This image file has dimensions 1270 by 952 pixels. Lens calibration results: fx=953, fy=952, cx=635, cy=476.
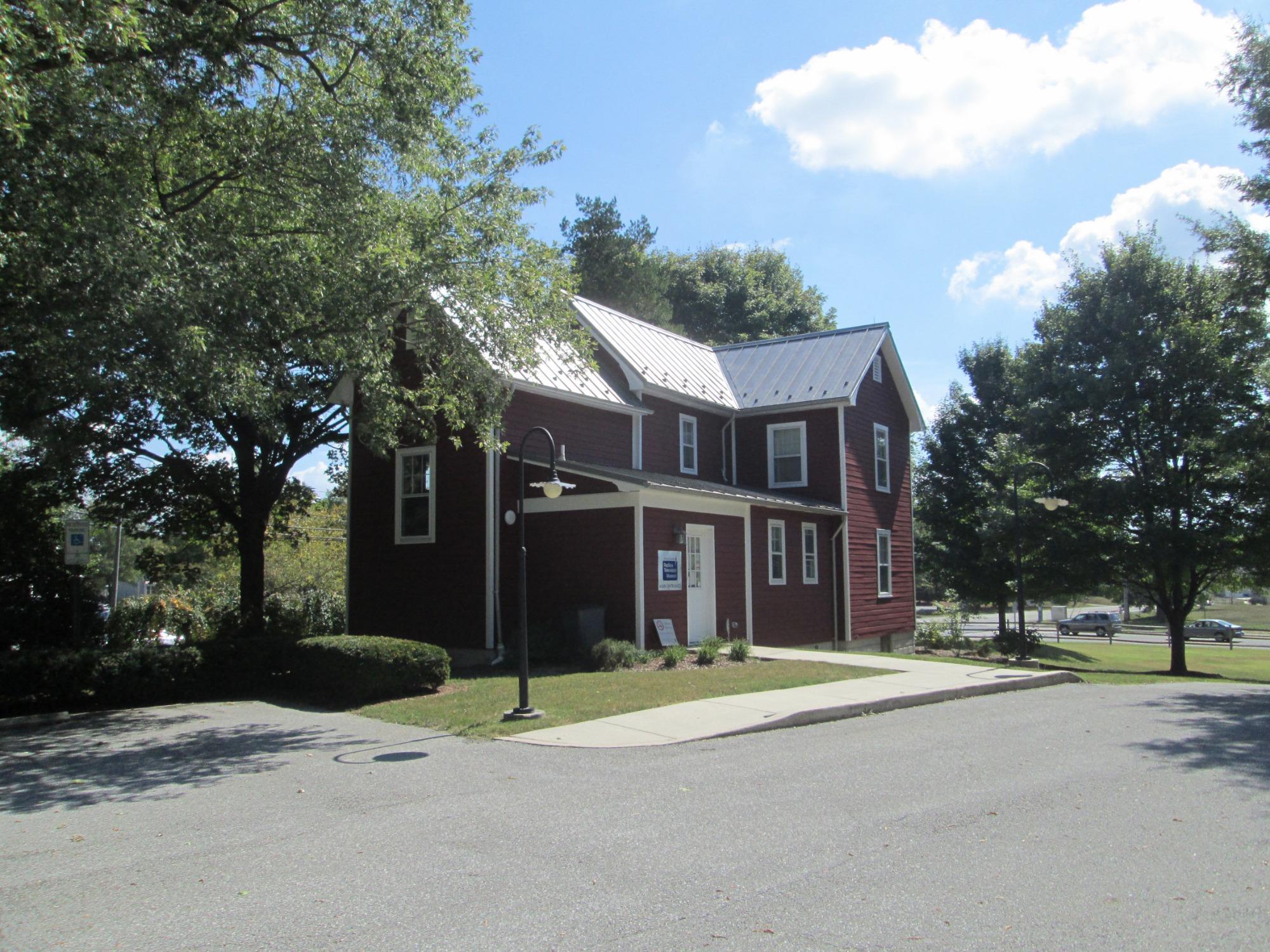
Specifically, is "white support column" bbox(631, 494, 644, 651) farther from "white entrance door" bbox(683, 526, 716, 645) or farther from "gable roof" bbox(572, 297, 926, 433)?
"gable roof" bbox(572, 297, 926, 433)

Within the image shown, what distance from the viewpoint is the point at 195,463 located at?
2095 cm

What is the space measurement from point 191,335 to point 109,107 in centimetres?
317

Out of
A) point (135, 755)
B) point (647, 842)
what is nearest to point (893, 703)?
point (647, 842)

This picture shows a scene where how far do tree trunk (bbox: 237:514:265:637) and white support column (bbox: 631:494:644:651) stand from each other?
28.3 feet

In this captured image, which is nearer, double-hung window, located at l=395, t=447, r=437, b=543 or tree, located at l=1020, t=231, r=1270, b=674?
double-hung window, located at l=395, t=447, r=437, b=543

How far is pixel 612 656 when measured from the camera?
1633 centimetres

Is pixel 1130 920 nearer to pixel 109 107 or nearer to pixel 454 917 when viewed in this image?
pixel 454 917

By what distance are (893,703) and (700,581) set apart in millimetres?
7125

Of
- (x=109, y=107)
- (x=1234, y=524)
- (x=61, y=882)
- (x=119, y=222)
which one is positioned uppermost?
(x=109, y=107)

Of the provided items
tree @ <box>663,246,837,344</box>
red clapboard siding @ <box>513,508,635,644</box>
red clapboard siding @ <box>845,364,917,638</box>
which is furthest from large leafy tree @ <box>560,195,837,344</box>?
red clapboard siding @ <box>513,508,635,644</box>

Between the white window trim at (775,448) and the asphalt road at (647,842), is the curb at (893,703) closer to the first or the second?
the asphalt road at (647,842)

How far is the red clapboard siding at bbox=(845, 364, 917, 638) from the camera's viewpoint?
25.4 meters

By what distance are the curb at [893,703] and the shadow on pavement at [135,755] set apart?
14.8ft

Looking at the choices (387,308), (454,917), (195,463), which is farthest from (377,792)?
(195,463)
